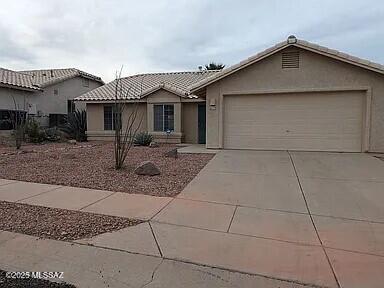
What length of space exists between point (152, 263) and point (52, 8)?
11840 millimetres

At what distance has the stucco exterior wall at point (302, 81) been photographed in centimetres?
1323

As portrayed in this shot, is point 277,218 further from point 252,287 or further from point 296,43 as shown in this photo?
point 296,43

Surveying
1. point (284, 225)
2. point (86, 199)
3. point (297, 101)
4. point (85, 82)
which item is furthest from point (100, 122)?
point (284, 225)

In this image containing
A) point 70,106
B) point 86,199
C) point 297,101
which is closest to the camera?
point 86,199

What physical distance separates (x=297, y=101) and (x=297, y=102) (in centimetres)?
5

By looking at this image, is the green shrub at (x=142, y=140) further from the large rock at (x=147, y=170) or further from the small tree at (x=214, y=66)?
the small tree at (x=214, y=66)

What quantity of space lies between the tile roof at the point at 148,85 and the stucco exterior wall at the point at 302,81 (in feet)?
11.5

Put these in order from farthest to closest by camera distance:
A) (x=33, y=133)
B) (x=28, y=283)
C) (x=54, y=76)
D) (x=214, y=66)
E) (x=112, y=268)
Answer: (x=214, y=66) < (x=54, y=76) < (x=33, y=133) < (x=112, y=268) < (x=28, y=283)

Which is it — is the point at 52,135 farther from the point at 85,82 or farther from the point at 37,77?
the point at 85,82

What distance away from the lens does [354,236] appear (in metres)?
4.55

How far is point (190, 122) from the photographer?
1912 cm

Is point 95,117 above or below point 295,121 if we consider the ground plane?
above

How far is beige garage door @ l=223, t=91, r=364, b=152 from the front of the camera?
13695mm

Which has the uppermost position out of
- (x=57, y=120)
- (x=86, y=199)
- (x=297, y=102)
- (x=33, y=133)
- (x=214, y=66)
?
(x=214, y=66)
